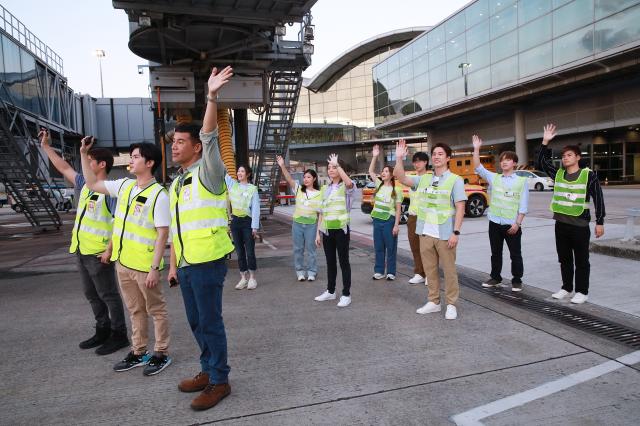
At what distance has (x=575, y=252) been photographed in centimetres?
543

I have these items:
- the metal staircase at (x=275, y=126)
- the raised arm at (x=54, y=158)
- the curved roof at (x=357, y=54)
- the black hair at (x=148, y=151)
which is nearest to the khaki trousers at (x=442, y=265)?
the black hair at (x=148, y=151)

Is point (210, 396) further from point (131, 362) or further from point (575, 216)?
point (575, 216)

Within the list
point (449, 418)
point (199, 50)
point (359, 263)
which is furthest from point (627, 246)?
point (199, 50)

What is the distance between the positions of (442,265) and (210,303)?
2.97 m

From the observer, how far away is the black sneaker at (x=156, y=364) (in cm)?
371

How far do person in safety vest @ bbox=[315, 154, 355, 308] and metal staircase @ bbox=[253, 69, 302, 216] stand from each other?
29.5ft

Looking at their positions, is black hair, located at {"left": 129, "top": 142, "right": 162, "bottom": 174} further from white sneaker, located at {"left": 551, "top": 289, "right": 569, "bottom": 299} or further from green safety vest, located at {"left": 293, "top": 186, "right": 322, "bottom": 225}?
white sneaker, located at {"left": 551, "top": 289, "right": 569, "bottom": 299}

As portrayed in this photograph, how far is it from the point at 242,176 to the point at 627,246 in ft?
21.3

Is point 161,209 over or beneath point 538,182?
over

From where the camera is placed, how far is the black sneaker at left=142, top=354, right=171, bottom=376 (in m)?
3.71

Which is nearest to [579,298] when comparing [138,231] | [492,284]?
[492,284]

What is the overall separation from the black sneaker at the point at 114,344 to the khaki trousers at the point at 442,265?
3.31 metres

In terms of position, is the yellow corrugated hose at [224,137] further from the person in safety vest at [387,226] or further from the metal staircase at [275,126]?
the person in safety vest at [387,226]

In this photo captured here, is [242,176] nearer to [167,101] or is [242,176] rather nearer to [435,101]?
[167,101]
